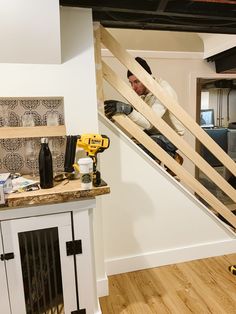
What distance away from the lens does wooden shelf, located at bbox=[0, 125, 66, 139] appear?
1.42m

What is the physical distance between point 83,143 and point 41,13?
0.72 metres

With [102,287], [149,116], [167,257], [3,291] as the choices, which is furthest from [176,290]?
[149,116]

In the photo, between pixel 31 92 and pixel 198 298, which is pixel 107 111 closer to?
pixel 31 92

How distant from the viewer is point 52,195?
3.96 feet

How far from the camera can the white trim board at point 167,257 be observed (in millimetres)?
2086

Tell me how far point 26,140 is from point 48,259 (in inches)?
29.8

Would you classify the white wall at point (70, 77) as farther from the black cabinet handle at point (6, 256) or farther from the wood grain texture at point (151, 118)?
the black cabinet handle at point (6, 256)

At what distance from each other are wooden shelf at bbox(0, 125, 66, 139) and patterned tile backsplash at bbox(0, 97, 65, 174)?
17 centimetres

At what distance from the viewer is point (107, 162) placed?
1.94 metres

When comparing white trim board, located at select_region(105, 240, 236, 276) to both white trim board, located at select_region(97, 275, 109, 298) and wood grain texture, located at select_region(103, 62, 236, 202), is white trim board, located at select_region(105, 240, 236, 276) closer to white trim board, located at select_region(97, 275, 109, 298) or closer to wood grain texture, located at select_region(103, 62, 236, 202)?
white trim board, located at select_region(97, 275, 109, 298)

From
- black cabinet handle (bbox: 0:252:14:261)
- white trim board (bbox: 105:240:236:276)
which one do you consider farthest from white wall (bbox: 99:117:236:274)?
black cabinet handle (bbox: 0:252:14:261)

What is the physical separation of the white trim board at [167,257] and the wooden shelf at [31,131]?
1203 millimetres

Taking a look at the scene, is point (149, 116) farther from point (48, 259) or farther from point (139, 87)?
point (48, 259)

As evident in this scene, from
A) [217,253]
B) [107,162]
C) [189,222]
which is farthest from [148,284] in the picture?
[107,162]
